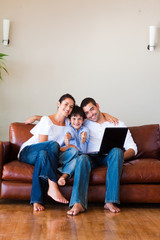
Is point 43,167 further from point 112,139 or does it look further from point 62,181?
point 112,139

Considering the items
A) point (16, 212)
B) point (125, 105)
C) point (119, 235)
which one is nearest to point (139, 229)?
point (119, 235)

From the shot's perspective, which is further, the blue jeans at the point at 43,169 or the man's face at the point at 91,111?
the man's face at the point at 91,111

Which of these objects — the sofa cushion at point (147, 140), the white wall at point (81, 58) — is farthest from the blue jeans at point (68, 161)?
the white wall at point (81, 58)

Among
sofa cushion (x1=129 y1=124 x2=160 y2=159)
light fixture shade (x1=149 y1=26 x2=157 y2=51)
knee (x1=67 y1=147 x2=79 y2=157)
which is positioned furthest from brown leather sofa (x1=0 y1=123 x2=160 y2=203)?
light fixture shade (x1=149 y1=26 x2=157 y2=51)

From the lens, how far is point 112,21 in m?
4.46

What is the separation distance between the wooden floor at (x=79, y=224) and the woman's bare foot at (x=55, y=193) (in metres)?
0.09

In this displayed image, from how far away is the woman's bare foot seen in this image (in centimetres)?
290

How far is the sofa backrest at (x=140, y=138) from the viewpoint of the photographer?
3.55 metres

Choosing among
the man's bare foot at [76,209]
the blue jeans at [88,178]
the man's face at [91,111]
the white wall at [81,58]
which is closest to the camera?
the man's bare foot at [76,209]

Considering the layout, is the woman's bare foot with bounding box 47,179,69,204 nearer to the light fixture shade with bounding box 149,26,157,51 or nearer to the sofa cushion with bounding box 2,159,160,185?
the sofa cushion with bounding box 2,159,160,185

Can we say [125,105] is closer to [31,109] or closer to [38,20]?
[31,109]

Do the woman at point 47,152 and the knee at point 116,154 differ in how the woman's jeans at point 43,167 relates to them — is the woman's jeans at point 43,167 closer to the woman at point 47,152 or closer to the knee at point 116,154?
the woman at point 47,152

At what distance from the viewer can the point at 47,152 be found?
3.03 meters

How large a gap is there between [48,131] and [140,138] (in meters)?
1.01
